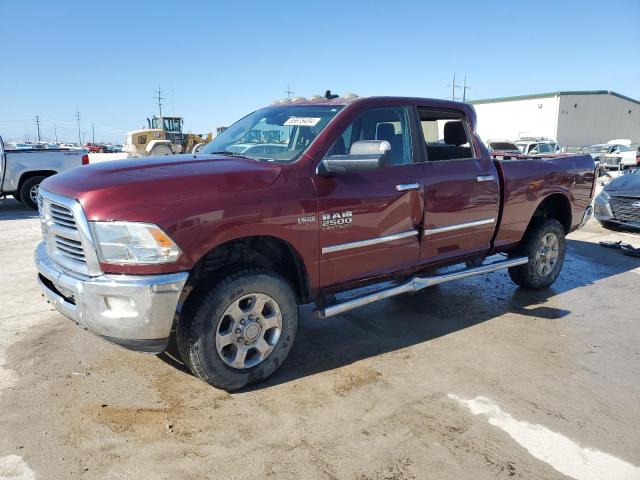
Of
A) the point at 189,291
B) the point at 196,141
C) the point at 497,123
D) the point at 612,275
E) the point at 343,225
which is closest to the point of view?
the point at 189,291

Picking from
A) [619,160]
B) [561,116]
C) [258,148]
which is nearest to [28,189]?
[258,148]

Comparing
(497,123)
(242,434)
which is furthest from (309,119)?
(497,123)

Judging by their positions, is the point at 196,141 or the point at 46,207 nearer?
the point at 46,207

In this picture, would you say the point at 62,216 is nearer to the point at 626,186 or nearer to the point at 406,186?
the point at 406,186

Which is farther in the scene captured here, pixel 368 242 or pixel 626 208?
pixel 626 208

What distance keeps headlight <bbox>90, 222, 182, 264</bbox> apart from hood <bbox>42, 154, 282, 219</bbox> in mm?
75

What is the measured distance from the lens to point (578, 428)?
9.97 feet

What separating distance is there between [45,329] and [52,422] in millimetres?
1649

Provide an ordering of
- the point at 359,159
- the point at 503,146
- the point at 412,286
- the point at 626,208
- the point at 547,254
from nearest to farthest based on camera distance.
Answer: the point at 359,159 < the point at 412,286 < the point at 547,254 < the point at 626,208 < the point at 503,146

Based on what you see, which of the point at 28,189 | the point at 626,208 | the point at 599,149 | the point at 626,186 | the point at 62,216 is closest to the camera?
the point at 62,216

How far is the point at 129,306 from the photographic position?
2881mm

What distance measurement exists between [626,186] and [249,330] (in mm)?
9021

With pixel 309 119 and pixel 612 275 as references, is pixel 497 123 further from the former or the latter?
pixel 309 119

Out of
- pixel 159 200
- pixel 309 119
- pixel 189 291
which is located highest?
pixel 309 119
